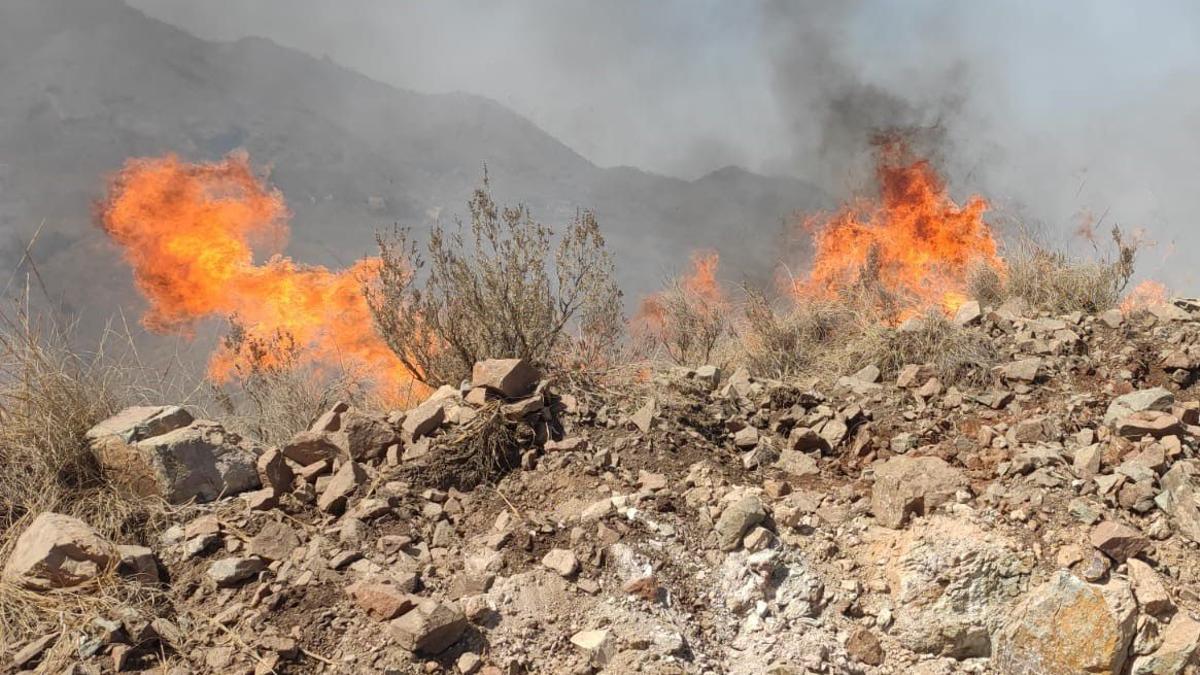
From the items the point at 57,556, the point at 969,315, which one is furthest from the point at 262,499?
the point at 969,315

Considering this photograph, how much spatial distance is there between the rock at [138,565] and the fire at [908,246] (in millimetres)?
4973

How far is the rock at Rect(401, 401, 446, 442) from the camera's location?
11.4 feet

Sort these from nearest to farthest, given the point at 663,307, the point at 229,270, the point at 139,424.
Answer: the point at 139,424 < the point at 663,307 < the point at 229,270

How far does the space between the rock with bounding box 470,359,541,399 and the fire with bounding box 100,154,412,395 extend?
1598mm

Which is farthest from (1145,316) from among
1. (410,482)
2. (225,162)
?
(225,162)

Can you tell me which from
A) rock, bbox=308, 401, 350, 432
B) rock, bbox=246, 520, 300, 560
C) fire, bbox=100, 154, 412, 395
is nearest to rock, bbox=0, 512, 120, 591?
rock, bbox=246, 520, 300, 560

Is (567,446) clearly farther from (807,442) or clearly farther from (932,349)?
(932,349)

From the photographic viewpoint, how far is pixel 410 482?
3.24 m

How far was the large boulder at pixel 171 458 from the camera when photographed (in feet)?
10.4

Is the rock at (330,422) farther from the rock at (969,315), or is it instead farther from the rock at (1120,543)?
the rock at (969,315)

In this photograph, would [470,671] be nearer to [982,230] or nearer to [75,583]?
[75,583]

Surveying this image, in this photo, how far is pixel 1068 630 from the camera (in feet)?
8.41

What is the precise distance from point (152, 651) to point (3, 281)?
18.5 meters

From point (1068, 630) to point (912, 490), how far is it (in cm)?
71
